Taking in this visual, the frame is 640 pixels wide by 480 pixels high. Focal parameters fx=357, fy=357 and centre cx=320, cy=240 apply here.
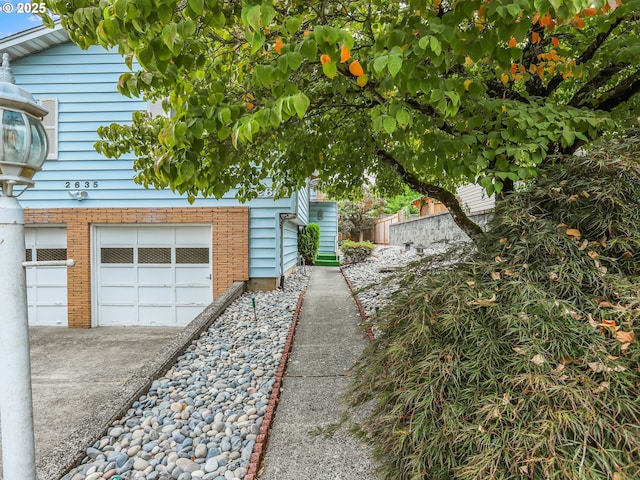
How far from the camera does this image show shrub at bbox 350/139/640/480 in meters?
1.34

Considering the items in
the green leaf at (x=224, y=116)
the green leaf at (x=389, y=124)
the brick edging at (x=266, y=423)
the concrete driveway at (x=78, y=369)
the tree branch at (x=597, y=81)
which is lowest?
the concrete driveway at (x=78, y=369)

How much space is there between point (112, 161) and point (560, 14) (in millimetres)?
7949

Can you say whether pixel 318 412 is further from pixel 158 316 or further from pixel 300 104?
pixel 158 316

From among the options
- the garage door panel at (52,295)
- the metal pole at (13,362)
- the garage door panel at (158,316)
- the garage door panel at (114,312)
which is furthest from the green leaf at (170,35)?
the garage door panel at (52,295)

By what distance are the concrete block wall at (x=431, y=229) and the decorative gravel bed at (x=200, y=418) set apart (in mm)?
5006

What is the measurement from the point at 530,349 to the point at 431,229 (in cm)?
1135

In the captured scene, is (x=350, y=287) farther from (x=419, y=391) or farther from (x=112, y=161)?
(x=419, y=391)

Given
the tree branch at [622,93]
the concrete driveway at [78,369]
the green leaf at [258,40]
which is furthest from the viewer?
the concrete driveway at [78,369]

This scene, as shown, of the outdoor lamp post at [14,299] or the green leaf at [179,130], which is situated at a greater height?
the green leaf at [179,130]

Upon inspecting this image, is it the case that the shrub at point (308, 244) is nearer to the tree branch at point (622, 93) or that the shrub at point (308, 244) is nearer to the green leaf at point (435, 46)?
the tree branch at point (622, 93)

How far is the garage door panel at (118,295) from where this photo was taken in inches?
297

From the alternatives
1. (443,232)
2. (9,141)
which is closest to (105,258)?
(9,141)

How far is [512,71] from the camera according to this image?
2.92 m

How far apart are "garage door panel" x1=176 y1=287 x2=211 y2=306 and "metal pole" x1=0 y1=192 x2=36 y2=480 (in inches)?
232
